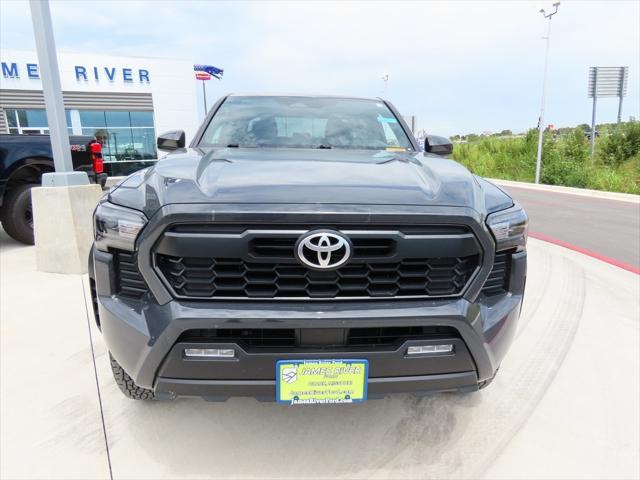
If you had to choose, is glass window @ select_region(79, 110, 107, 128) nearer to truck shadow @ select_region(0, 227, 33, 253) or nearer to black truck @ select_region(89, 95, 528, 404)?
truck shadow @ select_region(0, 227, 33, 253)

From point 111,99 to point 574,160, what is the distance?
778 inches

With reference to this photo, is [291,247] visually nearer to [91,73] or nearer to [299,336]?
[299,336]

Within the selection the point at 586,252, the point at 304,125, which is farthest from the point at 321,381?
the point at 586,252

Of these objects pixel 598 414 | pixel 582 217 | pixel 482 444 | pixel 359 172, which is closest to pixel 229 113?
pixel 359 172

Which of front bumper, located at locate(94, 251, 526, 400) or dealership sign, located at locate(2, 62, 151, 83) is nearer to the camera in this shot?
front bumper, located at locate(94, 251, 526, 400)

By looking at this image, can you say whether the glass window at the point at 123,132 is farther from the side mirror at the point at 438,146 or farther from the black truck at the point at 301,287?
the black truck at the point at 301,287

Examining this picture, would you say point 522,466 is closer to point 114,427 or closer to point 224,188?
point 224,188

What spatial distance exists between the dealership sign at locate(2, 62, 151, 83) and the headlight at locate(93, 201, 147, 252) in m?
20.2

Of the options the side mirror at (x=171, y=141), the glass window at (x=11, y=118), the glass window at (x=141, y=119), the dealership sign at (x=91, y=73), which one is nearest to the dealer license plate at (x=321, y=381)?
the side mirror at (x=171, y=141)

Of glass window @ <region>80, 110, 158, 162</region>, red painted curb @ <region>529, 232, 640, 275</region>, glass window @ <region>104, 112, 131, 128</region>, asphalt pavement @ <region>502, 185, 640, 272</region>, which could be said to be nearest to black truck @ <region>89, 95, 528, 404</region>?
red painted curb @ <region>529, 232, 640, 275</region>

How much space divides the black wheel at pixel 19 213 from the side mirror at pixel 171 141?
3459 millimetres

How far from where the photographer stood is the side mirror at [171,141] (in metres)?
3.03

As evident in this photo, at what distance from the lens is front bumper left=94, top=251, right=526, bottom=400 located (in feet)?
5.11

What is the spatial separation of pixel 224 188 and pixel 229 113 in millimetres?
1593
